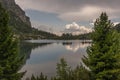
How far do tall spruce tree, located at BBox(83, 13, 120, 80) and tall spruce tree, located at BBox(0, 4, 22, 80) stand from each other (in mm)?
10027

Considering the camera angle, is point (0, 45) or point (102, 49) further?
point (102, 49)

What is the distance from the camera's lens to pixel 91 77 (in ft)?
106

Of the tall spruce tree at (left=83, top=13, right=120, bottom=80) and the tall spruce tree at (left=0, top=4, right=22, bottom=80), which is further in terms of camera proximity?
the tall spruce tree at (left=83, top=13, right=120, bottom=80)

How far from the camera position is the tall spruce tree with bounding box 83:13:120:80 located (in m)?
30.7

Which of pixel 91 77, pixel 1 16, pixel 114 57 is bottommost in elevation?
pixel 91 77

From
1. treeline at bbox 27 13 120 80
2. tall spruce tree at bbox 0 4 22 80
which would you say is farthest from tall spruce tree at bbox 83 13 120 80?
tall spruce tree at bbox 0 4 22 80

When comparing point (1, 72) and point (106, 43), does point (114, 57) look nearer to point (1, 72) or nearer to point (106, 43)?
point (106, 43)

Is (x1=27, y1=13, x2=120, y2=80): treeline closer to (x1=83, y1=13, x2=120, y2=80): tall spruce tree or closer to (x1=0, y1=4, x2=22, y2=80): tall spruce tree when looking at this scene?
(x1=83, y1=13, x2=120, y2=80): tall spruce tree

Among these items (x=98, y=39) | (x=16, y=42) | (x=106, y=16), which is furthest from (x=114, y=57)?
(x=16, y=42)

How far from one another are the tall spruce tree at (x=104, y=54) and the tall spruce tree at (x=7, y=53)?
32.9 feet

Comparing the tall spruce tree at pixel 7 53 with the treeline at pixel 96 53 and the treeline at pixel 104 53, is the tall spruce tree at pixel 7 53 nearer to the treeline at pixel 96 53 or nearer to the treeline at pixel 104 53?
the treeline at pixel 96 53

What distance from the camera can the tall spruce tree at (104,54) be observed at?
Answer: 30.7 meters

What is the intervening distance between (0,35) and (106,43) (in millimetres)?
14191

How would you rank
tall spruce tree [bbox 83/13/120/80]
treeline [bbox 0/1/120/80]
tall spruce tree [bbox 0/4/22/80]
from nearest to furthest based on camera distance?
tall spruce tree [bbox 0/4/22/80] → treeline [bbox 0/1/120/80] → tall spruce tree [bbox 83/13/120/80]
